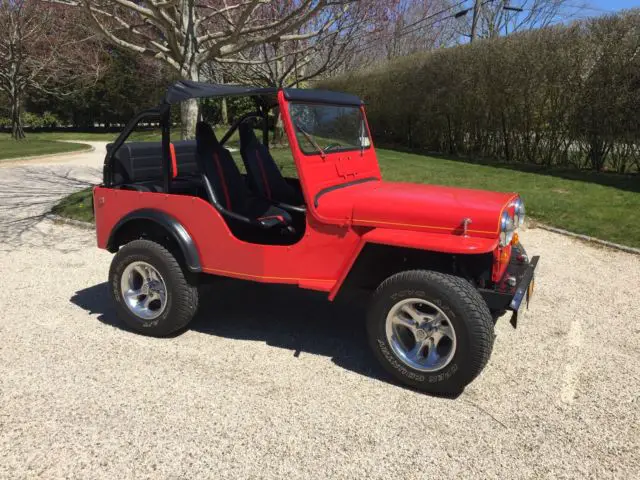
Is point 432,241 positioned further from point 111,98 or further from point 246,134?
point 111,98

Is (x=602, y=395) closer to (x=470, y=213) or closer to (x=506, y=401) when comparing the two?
(x=506, y=401)

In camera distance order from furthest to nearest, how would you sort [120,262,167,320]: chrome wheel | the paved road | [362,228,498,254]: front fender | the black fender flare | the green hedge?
the green hedge, the paved road, [120,262,167,320]: chrome wheel, the black fender flare, [362,228,498,254]: front fender

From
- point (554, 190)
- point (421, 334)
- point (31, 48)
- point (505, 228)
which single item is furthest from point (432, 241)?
point (31, 48)

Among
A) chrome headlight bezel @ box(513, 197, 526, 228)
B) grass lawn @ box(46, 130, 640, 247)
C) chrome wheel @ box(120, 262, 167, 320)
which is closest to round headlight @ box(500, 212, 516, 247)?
chrome headlight bezel @ box(513, 197, 526, 228)

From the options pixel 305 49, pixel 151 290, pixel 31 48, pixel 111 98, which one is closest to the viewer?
pixel 151 290

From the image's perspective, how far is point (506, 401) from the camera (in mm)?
3020

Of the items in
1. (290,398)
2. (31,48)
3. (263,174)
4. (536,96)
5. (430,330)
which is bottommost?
(290,398)

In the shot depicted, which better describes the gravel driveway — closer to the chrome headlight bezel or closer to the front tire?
Result: the front tire

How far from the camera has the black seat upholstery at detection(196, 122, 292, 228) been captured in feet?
12.2

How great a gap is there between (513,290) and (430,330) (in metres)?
0.54

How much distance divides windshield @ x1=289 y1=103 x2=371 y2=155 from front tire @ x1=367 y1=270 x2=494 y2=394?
1.11 m

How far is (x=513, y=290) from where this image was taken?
3061 millimetres

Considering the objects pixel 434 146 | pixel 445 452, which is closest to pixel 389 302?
pixel 445 452

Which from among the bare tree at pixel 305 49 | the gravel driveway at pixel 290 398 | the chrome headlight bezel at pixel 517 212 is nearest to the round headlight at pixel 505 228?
the chrome headlight bezel at pixel 517 212
